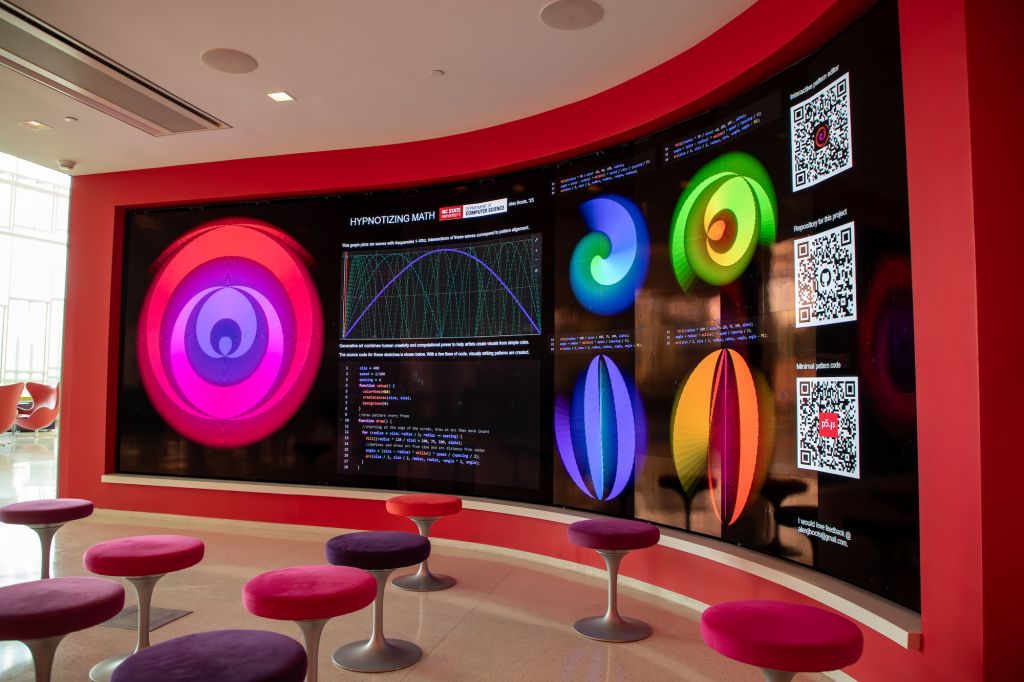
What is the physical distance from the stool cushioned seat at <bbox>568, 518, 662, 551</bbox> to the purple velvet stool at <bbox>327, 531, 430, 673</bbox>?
0.82 meters

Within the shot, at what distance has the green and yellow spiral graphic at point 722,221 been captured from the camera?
3.57 m

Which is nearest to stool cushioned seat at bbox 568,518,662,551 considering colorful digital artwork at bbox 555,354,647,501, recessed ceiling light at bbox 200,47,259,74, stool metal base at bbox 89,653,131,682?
colorful digital artwork at bbox 555,354,647,501

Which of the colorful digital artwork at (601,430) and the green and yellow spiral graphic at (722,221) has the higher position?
the green and yellow spiral graphic at (722,221)

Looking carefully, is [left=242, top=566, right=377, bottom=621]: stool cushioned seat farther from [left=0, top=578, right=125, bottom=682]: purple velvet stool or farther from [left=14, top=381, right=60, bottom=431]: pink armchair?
[left=14, top=381, right=60, bottom=431]: pink armchair

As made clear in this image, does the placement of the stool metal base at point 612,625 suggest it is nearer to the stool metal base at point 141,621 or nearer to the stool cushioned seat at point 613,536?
the stool cushioned seat at point 613,536

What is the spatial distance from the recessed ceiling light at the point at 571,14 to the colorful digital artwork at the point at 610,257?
1.17 metres

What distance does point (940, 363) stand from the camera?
93.4 inches

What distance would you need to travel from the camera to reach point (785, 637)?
2.08m

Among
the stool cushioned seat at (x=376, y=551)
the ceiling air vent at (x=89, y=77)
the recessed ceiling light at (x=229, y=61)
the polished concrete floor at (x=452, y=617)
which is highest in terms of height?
the recessed ceiling light at (x=229, y=61)

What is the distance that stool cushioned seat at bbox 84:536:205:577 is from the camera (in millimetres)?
2902

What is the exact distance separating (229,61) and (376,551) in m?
3.17

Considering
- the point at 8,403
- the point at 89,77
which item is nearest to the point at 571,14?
the point at 89,77

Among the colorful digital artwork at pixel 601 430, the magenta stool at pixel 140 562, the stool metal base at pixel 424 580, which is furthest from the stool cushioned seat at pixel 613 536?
the magenta stool at pixel 140 562

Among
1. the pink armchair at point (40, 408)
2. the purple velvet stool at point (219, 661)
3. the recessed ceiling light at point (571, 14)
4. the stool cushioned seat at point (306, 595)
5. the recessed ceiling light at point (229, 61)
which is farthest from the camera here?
the pink armchair at point (40, 408)
